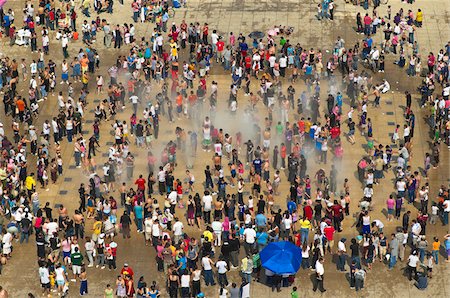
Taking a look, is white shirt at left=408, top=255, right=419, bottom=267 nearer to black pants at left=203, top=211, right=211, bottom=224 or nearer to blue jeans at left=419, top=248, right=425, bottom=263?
blue jeans at left=419, top=248, right=425, bottom=263

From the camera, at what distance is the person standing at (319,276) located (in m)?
40.3

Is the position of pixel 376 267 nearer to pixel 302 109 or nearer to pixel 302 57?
pixel 302 109

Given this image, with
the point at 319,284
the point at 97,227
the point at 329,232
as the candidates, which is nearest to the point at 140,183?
the point at 97,227

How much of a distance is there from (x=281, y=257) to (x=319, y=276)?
1804 millimetres

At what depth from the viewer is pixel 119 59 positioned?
56219mm

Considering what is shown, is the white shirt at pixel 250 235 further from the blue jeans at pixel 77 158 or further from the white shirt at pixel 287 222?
the blue jeans at pixel 77 158

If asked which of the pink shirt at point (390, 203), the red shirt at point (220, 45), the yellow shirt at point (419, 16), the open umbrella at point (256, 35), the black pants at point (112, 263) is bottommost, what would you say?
the black pants at point (112, 263)

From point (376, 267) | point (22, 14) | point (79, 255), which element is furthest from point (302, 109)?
point (22, 14)

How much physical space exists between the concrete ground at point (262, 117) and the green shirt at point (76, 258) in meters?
0.97

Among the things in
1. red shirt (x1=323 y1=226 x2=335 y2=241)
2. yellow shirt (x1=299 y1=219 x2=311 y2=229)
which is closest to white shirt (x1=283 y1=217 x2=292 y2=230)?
yellow shirt (x1=299 y1=219 x2=311 y2=229)

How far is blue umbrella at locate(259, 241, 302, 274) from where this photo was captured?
131 ft

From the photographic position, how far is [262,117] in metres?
53.1

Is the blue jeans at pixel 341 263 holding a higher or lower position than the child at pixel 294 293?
lower

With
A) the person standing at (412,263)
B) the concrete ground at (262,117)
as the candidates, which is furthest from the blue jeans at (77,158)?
the person standing at (412,263)
